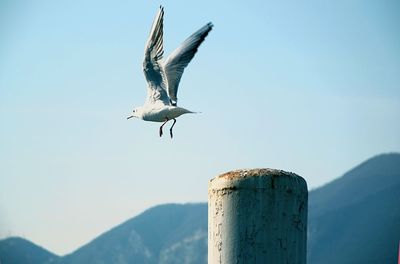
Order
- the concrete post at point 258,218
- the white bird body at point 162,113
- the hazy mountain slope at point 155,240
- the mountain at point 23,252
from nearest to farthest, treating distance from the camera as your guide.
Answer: the concrete post at point 258,218 → the white bird body at point 162,113 → the mountain at point 23,252 → the hazy mountain slope at point 155,240

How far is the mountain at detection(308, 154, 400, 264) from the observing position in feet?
345

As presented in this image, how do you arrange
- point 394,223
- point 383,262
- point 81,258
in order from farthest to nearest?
point 81,258
point 394,223
point 383,262

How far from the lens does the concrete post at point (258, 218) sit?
2.89 meters

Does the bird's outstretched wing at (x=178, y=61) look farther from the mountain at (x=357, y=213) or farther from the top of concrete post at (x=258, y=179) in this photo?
the mountain at (x=357, y=213)

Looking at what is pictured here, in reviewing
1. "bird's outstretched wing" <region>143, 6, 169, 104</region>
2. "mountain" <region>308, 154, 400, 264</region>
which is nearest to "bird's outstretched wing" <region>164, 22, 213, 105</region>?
"bird's outstretched wing" <region>143, 6, 169, 104</region>

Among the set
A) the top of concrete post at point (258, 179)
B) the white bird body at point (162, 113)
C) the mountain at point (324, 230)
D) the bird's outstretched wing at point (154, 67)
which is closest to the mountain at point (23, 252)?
the mountain at point (324, 230)

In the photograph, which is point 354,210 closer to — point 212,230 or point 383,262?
point 383,262

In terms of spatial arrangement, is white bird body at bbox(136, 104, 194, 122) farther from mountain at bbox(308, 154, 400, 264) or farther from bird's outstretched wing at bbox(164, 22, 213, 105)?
mountain at bbox(308, 154, 400, 264)

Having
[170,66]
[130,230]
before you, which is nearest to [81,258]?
[130,230]

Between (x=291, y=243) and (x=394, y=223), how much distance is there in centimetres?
10079

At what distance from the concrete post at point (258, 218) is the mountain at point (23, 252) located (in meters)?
90.7

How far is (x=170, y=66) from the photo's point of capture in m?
13.1

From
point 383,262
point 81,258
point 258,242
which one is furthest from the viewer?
point 81,258

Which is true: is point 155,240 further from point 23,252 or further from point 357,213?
point 23,252
